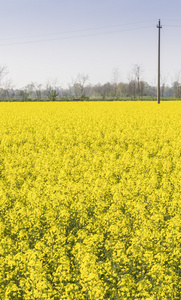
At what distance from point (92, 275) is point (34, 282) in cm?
86

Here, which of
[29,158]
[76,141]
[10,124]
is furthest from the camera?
[10,124]

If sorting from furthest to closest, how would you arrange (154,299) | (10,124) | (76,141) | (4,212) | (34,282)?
(10,124) < (76,141) < (4,212) < (34,282) < (154,299)

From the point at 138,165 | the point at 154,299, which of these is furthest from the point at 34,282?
the point at 138,165

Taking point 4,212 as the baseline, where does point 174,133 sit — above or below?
above

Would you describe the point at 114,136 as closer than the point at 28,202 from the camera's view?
No

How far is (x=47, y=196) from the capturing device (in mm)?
8539

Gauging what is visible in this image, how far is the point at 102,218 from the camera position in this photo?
740cm

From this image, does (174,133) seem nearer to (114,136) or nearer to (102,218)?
(114,136)

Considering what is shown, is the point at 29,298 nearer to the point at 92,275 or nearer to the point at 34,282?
the point at 34,282

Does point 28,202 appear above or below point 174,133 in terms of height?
below

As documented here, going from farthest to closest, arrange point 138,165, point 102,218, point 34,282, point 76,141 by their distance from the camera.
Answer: point 76,141
point 138,165
point 102,218
point 34,282

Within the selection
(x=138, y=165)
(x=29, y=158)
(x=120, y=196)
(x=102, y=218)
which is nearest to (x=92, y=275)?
(x=102, y=218)

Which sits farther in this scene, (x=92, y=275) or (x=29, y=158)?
(x=29, y=158)

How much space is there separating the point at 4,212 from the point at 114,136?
10.5 meters
